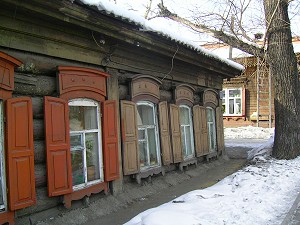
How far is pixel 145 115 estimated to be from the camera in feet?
24.9

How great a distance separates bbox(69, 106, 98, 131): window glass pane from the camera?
5.61m

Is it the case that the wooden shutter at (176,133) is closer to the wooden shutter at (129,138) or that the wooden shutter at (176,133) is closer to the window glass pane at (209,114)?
the wooden shutter at (129,138)

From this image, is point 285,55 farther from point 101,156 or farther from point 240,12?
point 101,156

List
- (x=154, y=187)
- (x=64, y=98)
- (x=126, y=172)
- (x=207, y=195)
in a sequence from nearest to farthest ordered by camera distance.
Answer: (x=64, y=98) < (x=207, y=195) < (x=126, y=172) < (x=154, y=187)

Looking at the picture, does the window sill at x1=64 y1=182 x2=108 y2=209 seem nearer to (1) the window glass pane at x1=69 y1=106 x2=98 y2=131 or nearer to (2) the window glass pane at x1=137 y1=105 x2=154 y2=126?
(1) the window glass pane at x1=69 y1=106 x2=98 y2=131

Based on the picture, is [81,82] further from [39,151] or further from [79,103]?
[39,151]

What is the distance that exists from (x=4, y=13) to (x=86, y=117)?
2.06m

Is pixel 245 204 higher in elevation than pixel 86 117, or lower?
lower

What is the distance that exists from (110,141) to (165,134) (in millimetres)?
2032

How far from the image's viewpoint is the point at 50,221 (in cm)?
489

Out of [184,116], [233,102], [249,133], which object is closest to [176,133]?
[184,116]

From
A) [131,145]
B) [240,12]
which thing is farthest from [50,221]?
[240,12]

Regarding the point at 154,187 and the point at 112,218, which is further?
the point at 154,187

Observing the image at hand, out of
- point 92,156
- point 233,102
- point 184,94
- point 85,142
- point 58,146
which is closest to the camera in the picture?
point 58,146
